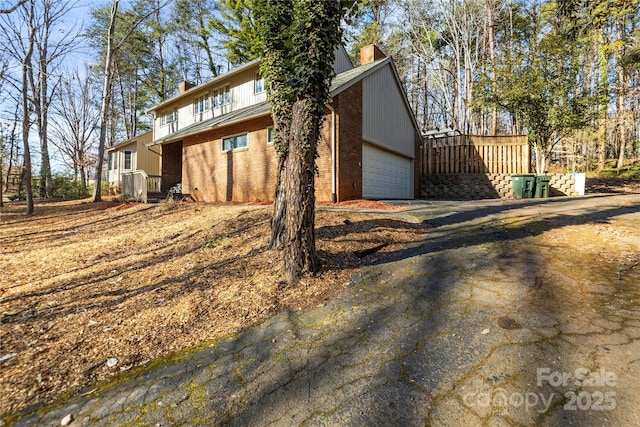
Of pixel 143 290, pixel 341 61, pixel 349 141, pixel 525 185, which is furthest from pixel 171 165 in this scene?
pixel 525 185

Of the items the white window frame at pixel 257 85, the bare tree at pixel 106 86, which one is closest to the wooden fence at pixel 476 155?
the white window frame at pixel 257 85

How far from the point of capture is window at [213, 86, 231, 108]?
50.3 feet

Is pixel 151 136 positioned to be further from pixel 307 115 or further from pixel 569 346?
pixel 569 346

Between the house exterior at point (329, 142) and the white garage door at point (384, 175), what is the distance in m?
0.04

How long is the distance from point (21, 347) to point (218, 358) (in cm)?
200

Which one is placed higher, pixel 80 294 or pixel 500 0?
pixel 500 0

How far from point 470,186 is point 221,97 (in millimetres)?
13860

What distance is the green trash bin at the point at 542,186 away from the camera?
1204 centimetres

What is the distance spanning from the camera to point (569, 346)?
78.7 inches

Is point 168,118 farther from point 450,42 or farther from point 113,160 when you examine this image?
point 450,42

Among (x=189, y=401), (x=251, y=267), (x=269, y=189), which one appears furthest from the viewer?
(x=269, y=189)

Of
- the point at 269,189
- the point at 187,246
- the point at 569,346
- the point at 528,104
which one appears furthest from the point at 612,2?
the point at 187,246

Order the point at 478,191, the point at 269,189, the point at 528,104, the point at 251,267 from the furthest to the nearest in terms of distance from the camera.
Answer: the point at 478,191 < the point at 528,104 < the point at 269,189 < the point at 251,267

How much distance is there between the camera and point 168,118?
19.5 metres
